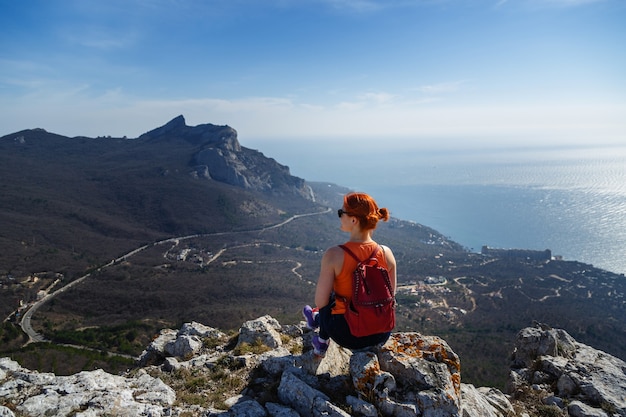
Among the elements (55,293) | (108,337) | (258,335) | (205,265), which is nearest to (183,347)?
(258,335)

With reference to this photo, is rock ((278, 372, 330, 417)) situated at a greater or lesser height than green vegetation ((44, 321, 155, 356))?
greater

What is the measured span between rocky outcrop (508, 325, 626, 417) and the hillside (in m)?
17.8

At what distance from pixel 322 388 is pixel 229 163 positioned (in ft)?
455

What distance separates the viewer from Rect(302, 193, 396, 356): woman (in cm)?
525

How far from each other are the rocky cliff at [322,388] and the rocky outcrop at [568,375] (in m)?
0.02

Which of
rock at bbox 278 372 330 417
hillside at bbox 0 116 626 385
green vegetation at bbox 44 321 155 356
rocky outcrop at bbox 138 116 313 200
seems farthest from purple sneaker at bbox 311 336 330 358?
rocky outcrop at bbox 138 116 313 200

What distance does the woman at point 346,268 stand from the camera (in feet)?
17.2

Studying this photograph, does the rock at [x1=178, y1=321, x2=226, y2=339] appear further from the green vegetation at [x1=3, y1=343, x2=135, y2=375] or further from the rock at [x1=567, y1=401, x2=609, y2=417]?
the green vegetation at [x1=3, y1=343, x2=135, y2=375]

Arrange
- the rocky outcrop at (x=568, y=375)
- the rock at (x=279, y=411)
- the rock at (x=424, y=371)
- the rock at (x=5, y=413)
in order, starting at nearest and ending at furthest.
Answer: the rock at (x=5, y=413), the rock at (x=279, y=411), the rock at (x=424, y=371), the rocky outcrop at (x=568, y=375)

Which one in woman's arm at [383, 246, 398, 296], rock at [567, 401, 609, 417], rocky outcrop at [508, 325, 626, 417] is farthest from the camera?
rocky outcrop at [508, 325, 626, 417]

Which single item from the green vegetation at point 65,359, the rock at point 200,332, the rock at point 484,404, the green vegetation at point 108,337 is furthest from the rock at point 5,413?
the green vegetation at point 108,337

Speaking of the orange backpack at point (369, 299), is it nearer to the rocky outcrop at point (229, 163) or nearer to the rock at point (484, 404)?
the rock at point (484, 404)

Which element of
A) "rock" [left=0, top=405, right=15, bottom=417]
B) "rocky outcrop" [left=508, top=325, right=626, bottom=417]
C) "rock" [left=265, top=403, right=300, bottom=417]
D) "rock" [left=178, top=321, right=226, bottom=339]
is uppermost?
"rock" [left=0, top=405, right=15, bottom=417]

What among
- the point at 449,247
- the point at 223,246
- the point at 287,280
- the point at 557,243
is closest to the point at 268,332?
the point at 287,280
